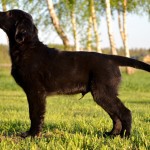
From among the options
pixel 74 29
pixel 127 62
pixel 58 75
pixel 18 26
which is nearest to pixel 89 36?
pixel 74 29

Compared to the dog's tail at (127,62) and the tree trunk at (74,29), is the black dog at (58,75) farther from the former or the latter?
the tree trunk at (74,29)

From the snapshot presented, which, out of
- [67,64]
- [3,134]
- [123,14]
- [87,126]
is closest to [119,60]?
[67,64]

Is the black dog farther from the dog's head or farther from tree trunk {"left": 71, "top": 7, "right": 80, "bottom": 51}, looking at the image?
tree trunk {"left": 71, "top": 7, "right": 80, "bottom": 51}

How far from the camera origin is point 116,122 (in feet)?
20.3

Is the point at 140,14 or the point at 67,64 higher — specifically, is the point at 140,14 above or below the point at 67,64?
below

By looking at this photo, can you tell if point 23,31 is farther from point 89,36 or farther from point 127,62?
point 89,36

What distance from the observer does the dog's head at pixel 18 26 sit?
6.05 metres

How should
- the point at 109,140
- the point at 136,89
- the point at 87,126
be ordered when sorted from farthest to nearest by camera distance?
the point at 136,89 < the point at 87,126 < the point at 109,140

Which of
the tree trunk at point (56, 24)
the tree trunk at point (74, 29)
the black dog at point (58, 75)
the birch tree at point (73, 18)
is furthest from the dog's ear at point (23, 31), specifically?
the tree trunk at point (74, 29)

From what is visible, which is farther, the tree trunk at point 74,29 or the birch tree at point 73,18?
the tree trunk at point 74,29

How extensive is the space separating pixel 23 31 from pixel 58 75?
81 cm

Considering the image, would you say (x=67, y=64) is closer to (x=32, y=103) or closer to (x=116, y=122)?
(x=32, y=103)

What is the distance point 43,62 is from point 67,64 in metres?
0.35

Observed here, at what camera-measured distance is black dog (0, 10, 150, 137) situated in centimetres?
594
